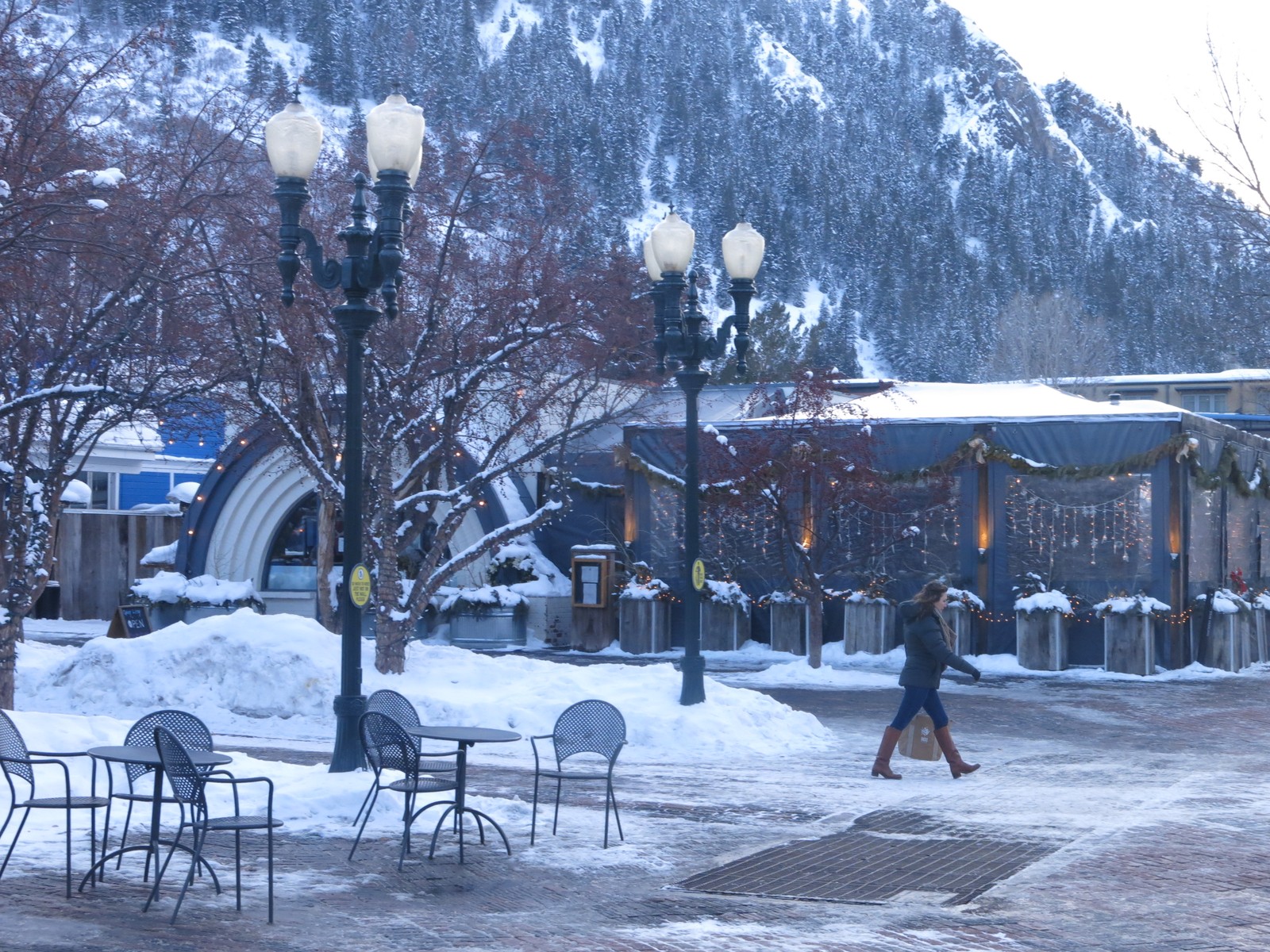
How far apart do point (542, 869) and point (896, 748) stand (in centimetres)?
612

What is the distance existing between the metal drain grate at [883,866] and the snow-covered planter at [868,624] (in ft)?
45.2

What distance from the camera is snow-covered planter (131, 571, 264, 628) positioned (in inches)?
1081

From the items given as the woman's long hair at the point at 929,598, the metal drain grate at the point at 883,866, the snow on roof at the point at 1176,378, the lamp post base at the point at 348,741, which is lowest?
the metal drain grate at the point at 883,866

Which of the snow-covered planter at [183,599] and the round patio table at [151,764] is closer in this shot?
the round patio table at [151,764]

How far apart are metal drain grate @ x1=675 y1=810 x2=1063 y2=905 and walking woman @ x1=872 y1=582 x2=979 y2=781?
7.05ft

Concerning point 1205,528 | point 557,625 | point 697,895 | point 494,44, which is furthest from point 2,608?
point 494,44

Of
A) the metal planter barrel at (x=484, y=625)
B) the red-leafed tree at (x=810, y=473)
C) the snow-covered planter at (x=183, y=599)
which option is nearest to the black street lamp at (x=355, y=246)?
the red-leafed tree at (x=810, y=473)

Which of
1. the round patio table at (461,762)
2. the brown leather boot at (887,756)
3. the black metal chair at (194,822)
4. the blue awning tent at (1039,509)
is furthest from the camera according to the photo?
the blue awning tent at (1039,509)

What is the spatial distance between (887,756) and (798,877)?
13.8 feet

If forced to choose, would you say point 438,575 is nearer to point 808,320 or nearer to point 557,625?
point 557,625

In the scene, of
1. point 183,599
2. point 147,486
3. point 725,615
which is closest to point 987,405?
point 725,615

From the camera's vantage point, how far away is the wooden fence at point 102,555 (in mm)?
32875

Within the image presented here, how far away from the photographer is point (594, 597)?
89.2 feet

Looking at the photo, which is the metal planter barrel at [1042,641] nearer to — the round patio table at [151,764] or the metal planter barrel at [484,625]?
the metal planter barrel at [484,625]
